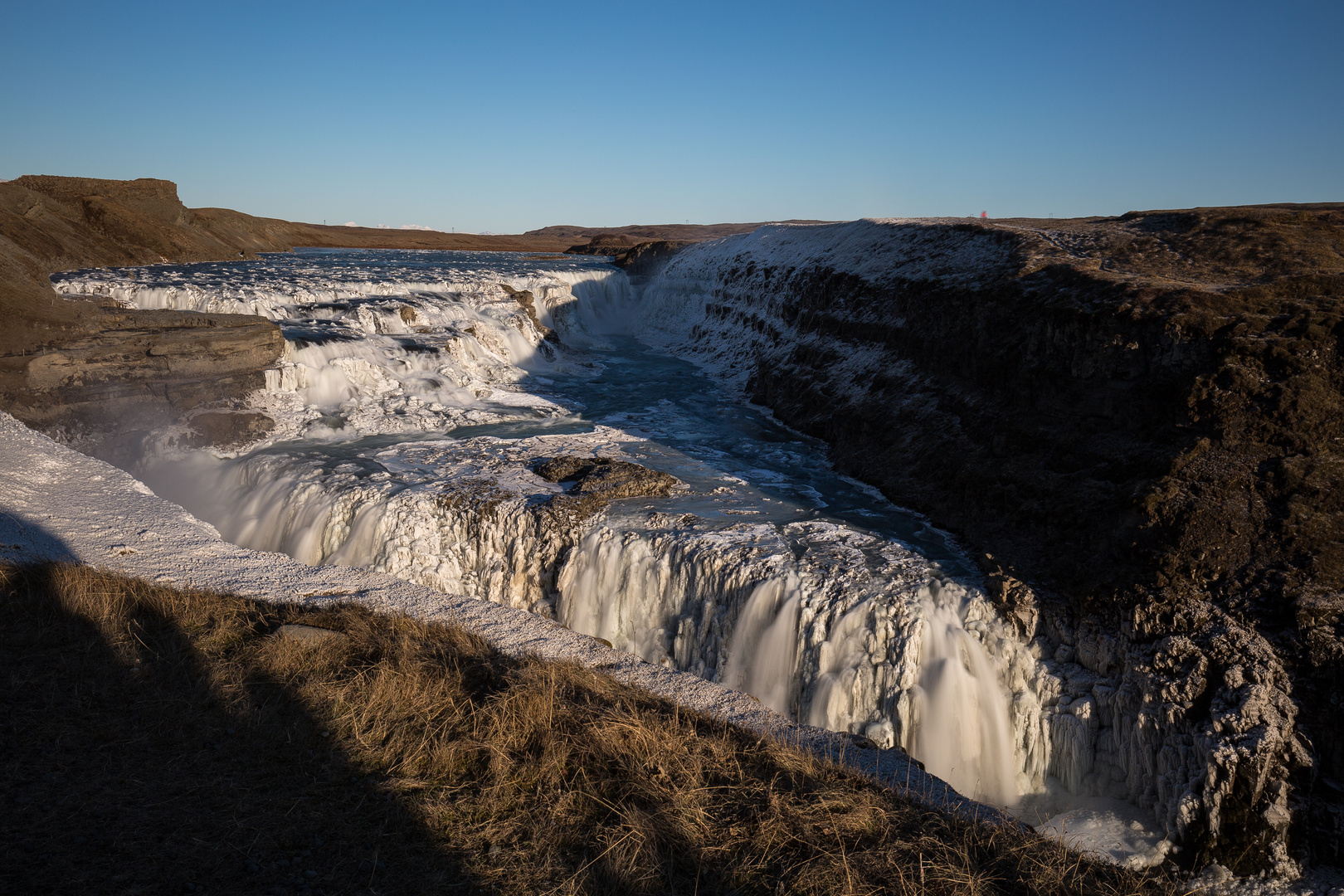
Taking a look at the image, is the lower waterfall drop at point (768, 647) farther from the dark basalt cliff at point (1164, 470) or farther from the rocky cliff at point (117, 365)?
the rocky cliff at point (117, 365)

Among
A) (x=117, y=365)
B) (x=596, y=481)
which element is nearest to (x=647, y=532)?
(x=596, y=481)

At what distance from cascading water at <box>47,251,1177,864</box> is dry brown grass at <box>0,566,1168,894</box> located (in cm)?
190

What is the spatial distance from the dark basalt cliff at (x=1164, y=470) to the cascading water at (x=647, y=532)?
75 cm

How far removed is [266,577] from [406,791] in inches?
187

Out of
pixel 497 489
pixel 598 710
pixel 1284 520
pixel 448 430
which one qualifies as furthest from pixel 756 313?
pixel 598 710

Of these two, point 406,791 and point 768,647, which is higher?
point 406,791

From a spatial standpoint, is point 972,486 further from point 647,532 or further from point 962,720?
point 647,532

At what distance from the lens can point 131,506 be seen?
9.51 m

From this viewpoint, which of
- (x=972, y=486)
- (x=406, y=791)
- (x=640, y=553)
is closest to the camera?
(x=406, y=791)

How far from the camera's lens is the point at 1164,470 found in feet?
24.9

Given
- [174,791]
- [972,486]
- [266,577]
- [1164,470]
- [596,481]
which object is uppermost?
[1164,470]

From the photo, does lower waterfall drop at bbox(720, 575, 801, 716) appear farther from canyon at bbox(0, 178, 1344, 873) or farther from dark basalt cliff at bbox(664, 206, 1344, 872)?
dark basalt cliff at bbox(664, 206, 1344, 872)

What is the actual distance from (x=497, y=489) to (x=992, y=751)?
694 centimetres

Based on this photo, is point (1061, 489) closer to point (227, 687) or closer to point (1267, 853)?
point (1267, 853)
